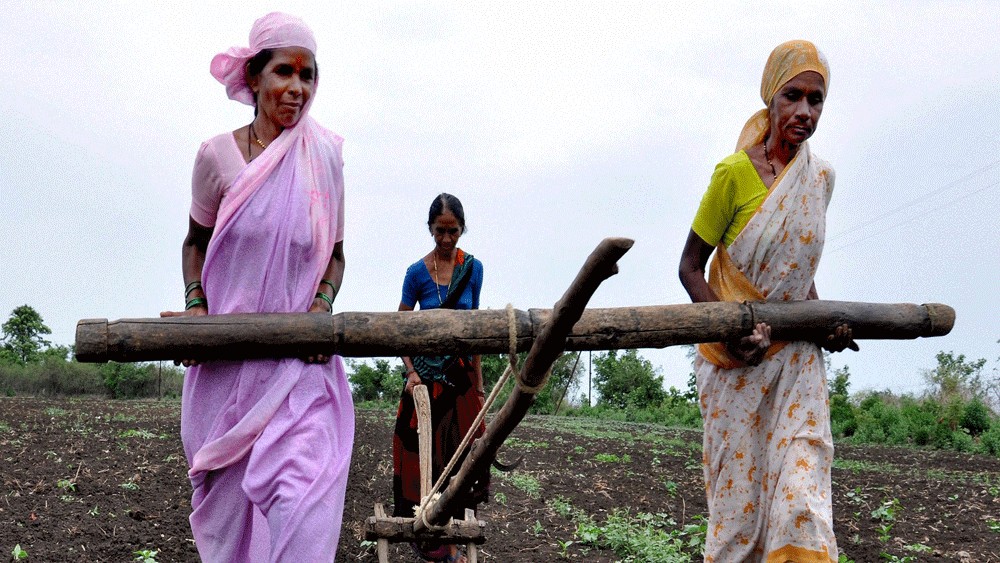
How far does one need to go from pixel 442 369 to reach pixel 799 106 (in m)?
2.81

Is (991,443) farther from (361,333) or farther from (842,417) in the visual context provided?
(361,333)

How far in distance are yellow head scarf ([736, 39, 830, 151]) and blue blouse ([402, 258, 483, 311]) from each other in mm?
2255

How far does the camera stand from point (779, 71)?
4273mm

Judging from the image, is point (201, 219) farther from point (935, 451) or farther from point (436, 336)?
point (935, 451)

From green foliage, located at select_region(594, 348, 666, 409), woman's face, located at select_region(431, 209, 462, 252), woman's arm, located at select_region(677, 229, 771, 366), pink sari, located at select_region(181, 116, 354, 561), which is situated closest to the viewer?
pink sari, located at select_region(181, 116, 354, 561)

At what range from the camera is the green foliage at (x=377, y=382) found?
33.9m

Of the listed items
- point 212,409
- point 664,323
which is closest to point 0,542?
point 212,409

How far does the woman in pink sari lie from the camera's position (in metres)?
3.53

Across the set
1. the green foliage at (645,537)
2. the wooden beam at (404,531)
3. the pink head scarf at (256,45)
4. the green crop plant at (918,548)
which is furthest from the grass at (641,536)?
the pink head scarf at (256,45)

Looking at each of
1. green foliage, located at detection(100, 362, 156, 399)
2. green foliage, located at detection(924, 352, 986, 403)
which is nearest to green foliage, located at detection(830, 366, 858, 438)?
green foliage, located at detection(924, 352, 986, 403)

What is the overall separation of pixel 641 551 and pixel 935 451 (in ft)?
41.5

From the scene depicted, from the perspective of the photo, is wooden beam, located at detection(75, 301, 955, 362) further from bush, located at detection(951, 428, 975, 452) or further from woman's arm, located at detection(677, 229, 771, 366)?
bush, located at detection(951, 428, 975, 452)

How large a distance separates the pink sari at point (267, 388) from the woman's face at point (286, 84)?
0.21 ft

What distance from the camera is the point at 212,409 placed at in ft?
12.1
